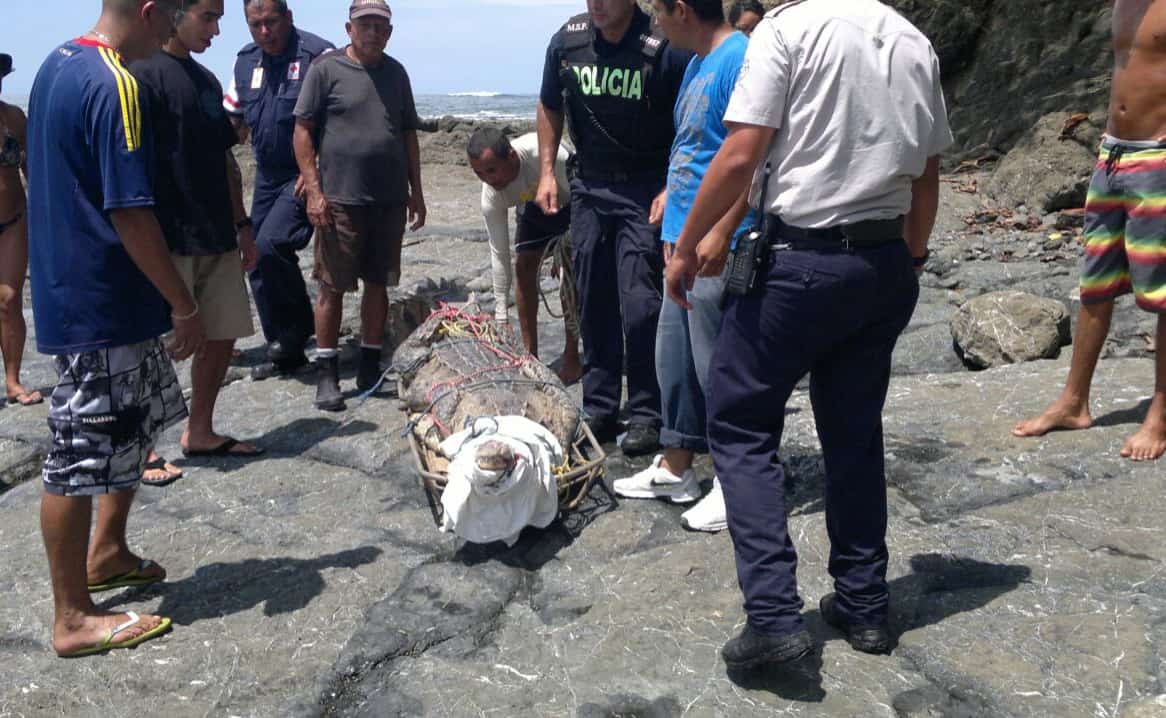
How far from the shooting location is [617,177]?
4.41 m

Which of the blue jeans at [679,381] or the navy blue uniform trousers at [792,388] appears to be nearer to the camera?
the navy blue uniform trousers at [792,388]

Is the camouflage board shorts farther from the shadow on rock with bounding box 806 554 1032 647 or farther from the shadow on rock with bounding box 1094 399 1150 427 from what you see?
the shadow on rock with bounding box 1094 399 1150 427

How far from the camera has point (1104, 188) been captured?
13.1 ft

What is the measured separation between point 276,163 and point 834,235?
13.3 ft

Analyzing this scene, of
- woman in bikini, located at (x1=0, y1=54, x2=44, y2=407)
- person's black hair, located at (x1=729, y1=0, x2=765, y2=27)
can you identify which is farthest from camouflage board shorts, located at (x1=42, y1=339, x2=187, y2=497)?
person's black hair, located at (x1=729, y1=0, x2=765, y2=27)

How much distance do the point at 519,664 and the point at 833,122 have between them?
5.49 feet

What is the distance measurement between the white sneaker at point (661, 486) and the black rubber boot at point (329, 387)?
1858 millimetres

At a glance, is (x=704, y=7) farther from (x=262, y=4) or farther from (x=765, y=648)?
(x=262, y=4)

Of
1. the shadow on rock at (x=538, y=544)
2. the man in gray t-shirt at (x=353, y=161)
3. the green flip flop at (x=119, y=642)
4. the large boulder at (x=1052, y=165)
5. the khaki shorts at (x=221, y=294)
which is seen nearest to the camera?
the green flip flop at (x=119, y=642)

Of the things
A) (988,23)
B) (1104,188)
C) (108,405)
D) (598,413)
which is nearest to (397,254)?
(598,413)

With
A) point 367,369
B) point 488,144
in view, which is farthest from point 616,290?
point 367,369

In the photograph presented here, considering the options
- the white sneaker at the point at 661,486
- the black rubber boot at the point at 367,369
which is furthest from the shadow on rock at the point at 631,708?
the black rubber boot at the point at 367,369

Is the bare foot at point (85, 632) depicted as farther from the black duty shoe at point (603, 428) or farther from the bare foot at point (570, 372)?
the bare foot at point (570, 372)

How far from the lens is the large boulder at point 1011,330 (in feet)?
17.6
